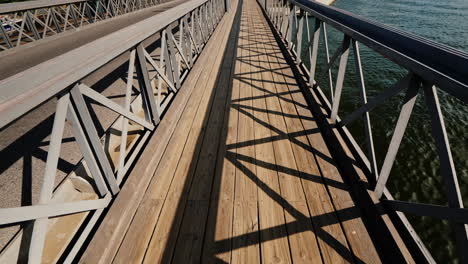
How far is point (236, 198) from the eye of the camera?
2.38 metres

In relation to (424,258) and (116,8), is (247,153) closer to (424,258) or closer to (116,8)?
(424,258)

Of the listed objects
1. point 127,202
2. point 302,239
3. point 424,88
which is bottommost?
point 302,239

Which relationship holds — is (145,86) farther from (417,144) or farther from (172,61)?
(417,144)

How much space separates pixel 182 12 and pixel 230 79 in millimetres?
1792

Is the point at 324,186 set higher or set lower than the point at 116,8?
lower

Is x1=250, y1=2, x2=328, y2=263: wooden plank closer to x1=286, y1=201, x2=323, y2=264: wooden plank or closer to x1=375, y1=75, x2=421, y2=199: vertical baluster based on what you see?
x1=286, y1=201, x2=323, y2=264: wooden plank

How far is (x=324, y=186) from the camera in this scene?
8.13 feet

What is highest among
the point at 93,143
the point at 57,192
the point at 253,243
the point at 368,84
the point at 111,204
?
the point at 93,143

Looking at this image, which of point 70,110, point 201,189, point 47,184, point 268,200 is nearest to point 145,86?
point 70,110

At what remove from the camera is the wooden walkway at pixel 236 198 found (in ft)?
6.29

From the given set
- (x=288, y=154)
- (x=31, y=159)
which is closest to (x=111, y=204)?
(x=31, y=159)

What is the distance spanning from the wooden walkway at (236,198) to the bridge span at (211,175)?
1 centimetres

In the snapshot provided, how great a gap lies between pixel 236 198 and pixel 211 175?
0.44 meters

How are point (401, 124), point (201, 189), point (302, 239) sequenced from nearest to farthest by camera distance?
point (401, 124), point (302, 239), point (201, 189)
